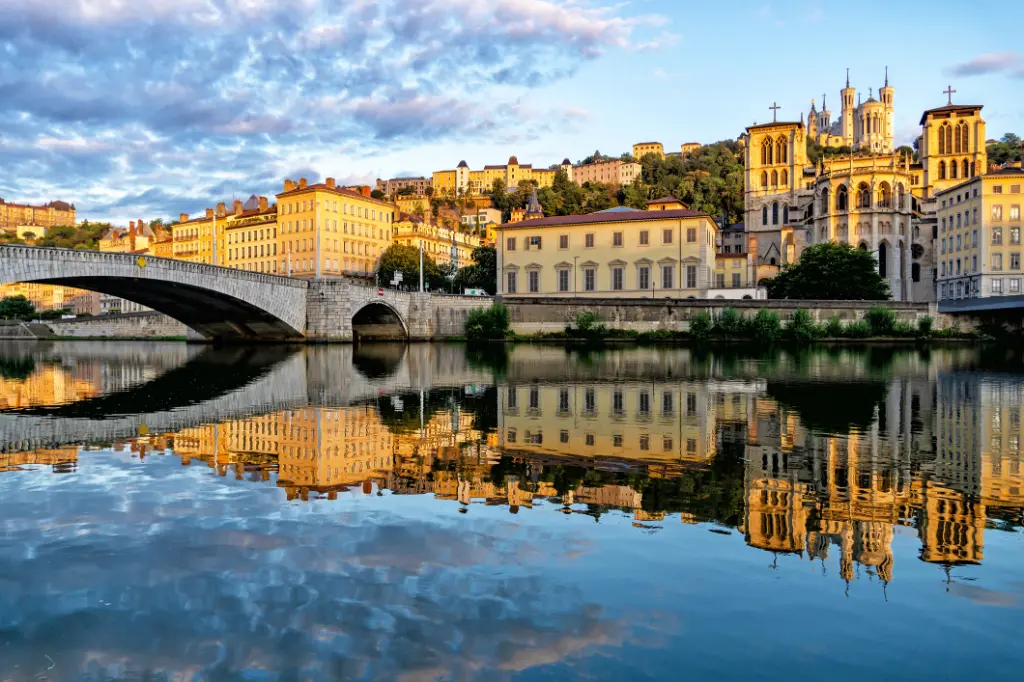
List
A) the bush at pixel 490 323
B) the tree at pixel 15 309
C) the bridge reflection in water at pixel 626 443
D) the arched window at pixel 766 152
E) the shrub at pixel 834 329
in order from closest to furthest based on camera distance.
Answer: the bridge reflection in water at pixel 626 443 → the shrub at pixel 834 329 → the bush at pixel 490 323 → the arched window at pixel 766 152 → the tree at pixel 15 309

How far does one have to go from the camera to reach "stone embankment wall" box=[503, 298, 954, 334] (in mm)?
67250

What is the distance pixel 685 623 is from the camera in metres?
5.80

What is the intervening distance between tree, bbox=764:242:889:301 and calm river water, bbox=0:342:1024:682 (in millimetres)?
62134

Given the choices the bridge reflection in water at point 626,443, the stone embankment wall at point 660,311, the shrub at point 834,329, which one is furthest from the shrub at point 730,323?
the bridge reflection in water at point 626,443

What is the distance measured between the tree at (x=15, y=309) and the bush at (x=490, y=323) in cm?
7908

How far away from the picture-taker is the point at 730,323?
212 feet

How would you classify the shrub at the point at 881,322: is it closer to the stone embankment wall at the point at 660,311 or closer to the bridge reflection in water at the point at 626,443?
the stone embankment wall at the point at 660,311

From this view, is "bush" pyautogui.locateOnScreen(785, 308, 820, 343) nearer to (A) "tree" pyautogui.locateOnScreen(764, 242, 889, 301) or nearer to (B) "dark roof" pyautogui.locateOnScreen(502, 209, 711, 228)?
(A) "tree" pyautogui.locateOnScreen(764, 242, 889, 301)

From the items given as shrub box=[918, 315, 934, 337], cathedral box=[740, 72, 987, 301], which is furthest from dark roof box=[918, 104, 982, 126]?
shrub box=[918, 315, 934, 337]

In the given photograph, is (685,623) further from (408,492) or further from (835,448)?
(835,448)

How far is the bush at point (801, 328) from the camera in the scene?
64.6m

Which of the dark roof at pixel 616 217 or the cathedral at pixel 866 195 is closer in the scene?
the dark roof at pixel 616 217

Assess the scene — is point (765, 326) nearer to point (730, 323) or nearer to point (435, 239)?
point (730, 323)

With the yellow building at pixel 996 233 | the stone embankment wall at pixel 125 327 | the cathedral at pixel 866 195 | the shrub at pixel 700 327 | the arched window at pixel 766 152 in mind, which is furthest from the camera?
the arched window at pixel 766 152
